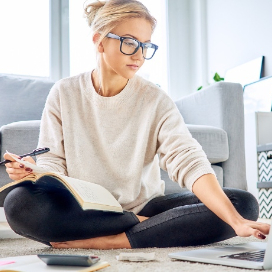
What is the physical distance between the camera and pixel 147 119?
1.35m

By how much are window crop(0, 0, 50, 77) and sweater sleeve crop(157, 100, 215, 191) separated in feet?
8.56

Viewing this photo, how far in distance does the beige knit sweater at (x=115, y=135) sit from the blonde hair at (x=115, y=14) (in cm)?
19

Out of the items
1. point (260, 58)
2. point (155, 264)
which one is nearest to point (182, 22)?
point (260, 58)

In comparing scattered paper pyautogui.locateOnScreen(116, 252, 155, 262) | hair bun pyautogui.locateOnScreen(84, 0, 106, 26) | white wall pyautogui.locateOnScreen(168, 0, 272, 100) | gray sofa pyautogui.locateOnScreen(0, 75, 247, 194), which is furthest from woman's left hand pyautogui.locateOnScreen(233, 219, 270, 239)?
white wall pyautogui.locateOnScreen(168, 0, 272, 100)

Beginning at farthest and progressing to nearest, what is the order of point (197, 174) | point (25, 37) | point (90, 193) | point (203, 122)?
point (25, 37) → point (203, 122) → point (197, 174) → point (90, 193)

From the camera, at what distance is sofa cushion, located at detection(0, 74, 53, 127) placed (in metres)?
2.30

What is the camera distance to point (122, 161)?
4.43 feet

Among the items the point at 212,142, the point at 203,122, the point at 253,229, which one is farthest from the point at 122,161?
the point at 203,122

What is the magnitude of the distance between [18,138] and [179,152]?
900 millimetres

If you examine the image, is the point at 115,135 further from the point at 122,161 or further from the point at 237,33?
the point at 237,33

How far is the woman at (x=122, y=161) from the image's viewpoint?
1169mm

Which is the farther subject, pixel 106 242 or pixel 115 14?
pixel 115 14

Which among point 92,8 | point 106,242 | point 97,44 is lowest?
point 106,242

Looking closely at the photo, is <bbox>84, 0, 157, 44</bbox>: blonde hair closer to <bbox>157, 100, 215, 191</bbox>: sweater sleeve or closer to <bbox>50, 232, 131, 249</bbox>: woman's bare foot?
<bbox>157, 100, 215, 191</bbox>: sweater sleeve
